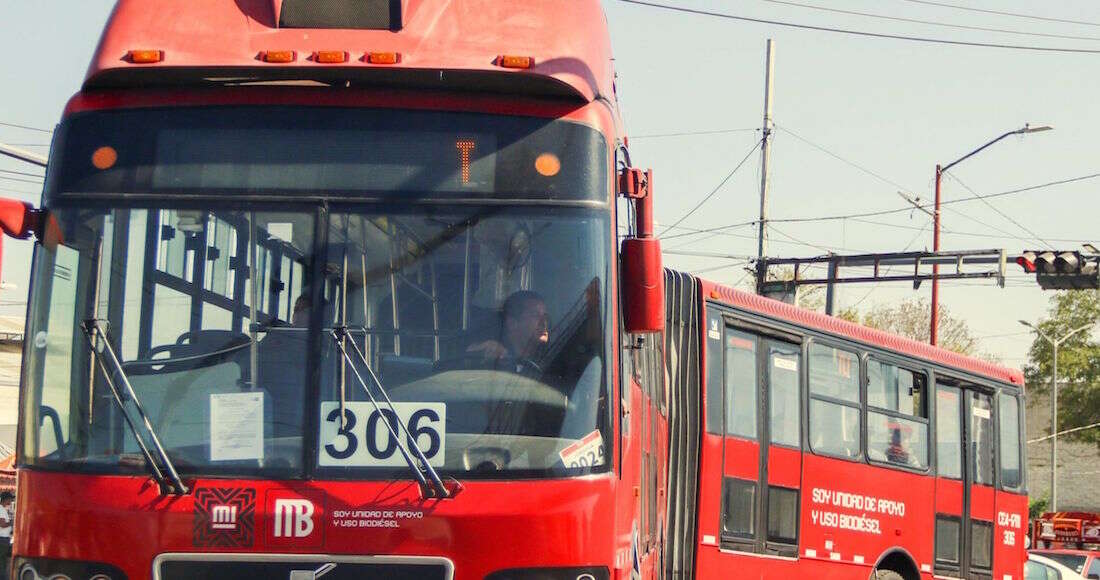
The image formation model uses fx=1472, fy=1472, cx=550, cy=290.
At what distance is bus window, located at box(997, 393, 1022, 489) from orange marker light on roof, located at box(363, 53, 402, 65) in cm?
1025

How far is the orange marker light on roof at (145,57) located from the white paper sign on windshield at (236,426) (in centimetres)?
144

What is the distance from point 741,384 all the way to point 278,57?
6.06 m

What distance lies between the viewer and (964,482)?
14031 mm

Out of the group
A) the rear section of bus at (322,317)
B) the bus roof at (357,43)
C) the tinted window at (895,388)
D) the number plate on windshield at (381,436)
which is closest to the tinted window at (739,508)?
the tinted window at (895,388)

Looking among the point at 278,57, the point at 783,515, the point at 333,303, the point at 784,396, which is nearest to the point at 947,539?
the point at 783,515

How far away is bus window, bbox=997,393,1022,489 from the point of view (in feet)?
48.5

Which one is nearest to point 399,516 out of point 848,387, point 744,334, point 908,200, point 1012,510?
point 744,334

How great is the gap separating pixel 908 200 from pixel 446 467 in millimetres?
30462

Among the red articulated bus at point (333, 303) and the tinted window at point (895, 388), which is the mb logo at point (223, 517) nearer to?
the red articulated bus at point (333, 303)

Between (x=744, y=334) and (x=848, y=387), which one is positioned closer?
(x=744, y=334)

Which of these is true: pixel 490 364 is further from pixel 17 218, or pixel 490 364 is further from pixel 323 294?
pixel 17 218

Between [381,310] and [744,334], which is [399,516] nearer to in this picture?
[381,310]

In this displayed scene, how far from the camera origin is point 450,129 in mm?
6160

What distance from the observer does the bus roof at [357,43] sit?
6152 mm
